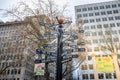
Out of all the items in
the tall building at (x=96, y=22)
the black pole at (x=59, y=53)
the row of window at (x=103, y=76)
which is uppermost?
the tall building at (x=96, y=22)

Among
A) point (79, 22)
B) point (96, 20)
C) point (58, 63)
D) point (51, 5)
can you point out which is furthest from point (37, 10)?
point (96, 20)

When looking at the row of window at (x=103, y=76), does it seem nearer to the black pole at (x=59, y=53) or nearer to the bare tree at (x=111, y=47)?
the bare tree at (x=111, y=47)

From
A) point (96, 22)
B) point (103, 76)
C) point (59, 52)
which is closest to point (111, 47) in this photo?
point (59, 52)

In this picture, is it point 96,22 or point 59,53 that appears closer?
point 59,53

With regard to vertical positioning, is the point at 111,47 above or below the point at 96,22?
below

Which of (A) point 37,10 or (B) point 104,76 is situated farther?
(B) point 104,76

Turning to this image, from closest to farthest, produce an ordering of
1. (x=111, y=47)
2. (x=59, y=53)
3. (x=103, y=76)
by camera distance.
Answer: (x=59, y=53) < (x=111, y=47) < (x=103, y=76)

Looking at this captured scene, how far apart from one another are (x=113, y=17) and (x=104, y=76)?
26317 millimetres

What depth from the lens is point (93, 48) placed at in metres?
55.4

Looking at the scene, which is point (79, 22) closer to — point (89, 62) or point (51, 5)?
point (51, 5)

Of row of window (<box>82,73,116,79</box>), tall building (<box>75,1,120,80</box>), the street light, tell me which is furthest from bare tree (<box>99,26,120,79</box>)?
tall building (<box>75,1,120,80</box>)

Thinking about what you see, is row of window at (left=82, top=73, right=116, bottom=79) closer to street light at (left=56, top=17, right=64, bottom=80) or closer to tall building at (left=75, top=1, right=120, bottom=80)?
tall building at (left=75, top=1, right=120, bottom=80)

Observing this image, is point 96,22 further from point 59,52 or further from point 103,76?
point 59,52

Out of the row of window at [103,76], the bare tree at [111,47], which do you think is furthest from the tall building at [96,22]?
the bare tree at [111,47]
